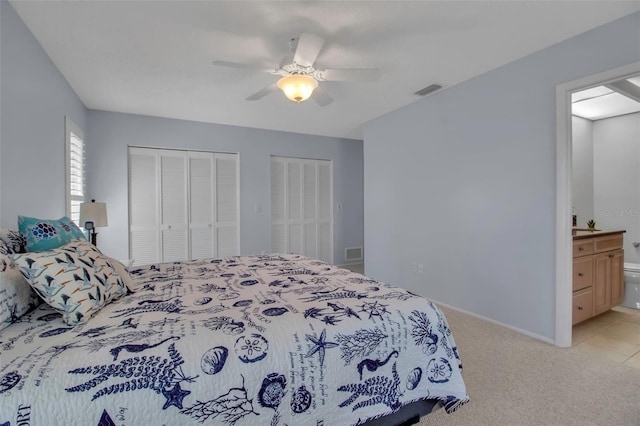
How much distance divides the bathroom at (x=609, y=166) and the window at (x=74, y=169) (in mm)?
5448

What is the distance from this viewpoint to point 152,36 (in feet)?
7.46

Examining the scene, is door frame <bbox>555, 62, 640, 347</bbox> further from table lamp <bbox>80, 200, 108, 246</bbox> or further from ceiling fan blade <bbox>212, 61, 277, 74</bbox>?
table lamp <bbox>80, 200, 108, 246</bbox>

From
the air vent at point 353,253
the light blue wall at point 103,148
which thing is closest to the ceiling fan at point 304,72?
the light blue wall at point 103,148

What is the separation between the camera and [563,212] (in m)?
2.42

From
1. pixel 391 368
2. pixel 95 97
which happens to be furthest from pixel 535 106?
pixel 95 97

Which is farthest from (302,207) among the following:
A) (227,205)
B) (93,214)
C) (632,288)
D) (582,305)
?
(632,288)

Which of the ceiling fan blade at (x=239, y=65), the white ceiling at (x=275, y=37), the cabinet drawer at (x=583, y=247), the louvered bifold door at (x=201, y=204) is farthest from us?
the louvered bifold door at (x=201, y=204)

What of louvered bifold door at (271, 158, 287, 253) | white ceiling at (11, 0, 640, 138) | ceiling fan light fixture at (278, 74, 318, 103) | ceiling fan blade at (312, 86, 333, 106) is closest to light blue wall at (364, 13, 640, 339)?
white ceiling at (11, 0, 640, 138)

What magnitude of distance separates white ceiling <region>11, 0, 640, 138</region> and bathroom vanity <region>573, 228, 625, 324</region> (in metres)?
1.85

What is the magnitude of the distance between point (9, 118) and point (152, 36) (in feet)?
3.54

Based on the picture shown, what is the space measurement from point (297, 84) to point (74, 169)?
9.28 feet

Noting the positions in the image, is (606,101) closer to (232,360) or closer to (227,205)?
(232,360)

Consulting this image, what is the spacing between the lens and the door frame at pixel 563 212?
240cm

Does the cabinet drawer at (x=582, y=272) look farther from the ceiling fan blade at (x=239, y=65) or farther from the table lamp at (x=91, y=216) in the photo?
the table lamp at (x=91, y=216)
